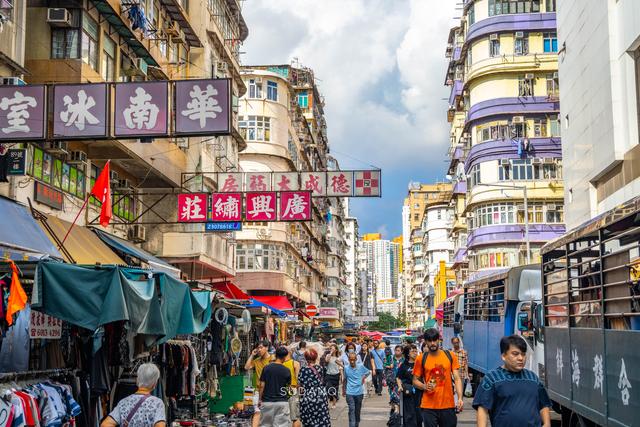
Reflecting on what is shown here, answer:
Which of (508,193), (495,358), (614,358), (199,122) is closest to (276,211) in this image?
(495,358)

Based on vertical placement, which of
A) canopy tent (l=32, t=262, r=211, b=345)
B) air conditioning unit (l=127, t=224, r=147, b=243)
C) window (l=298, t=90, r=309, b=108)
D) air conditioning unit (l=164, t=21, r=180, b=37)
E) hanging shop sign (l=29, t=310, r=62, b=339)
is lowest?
hanging shop sign (l=29, t=310, r=62, b=339)

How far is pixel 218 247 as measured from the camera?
31.5m

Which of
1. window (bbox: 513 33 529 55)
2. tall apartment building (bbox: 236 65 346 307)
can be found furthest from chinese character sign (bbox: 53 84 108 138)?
window (bbox: 513 33 529 55)

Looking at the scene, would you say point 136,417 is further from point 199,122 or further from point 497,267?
point 497,267

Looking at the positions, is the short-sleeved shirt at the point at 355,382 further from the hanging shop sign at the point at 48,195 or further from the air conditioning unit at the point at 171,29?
the air conditioning unit at the point at 171,29

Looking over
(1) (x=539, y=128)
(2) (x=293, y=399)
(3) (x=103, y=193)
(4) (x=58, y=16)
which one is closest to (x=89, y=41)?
(4) (x=58, y=16)

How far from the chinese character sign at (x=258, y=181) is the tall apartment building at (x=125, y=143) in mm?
1834

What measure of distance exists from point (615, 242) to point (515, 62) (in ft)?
136

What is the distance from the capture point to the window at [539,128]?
48.8m

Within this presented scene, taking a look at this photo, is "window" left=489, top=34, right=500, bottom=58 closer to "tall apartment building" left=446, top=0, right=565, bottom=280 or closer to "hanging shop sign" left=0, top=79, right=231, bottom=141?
"tall apartment building" left=446, top=0, right=565, bottom=280

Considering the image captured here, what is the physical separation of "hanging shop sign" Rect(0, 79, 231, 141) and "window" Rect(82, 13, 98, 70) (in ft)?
15.1

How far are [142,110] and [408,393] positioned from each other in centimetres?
629

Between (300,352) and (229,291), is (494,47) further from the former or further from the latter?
(300,352)

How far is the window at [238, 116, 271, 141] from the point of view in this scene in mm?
48719
